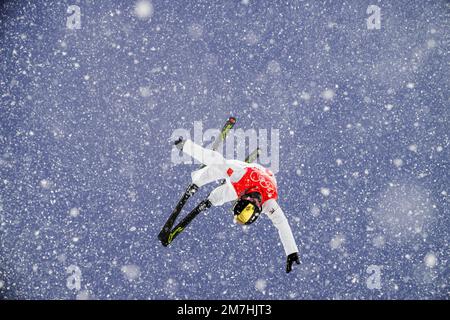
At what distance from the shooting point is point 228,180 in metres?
3.35

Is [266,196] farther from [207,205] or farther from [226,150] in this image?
[226,150]

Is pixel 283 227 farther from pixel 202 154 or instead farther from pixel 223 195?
pixel 202 154

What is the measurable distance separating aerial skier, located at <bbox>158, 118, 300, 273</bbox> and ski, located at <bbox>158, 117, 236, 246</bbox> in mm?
10

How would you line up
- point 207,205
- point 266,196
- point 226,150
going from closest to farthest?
point 266,196 → point 207,205 → point 226,150

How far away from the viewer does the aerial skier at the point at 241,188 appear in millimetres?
3152

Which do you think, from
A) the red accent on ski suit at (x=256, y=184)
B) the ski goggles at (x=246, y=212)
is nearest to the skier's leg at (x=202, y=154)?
the red accent on ski suit at (x=256, y=184)

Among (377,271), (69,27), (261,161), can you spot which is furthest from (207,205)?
(69,27)

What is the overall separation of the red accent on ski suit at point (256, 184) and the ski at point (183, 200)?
473mm

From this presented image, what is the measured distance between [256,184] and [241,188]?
0.49ft

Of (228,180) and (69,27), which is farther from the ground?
(69,27)

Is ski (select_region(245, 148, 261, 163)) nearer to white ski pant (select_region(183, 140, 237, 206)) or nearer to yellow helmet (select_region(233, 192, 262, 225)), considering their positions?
white ski pant (select_region(183, 140, 237, 206))

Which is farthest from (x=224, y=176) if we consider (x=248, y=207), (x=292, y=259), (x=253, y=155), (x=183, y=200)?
(x=292, y=259)

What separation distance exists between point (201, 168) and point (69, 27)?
2408mm

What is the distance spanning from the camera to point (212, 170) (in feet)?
11.1
